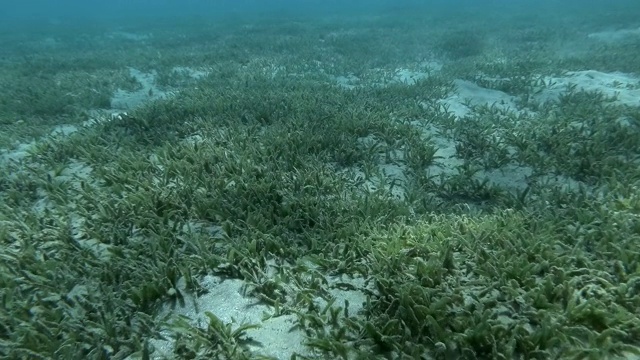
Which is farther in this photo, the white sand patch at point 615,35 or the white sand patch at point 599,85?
the white sand patch at point 615,35

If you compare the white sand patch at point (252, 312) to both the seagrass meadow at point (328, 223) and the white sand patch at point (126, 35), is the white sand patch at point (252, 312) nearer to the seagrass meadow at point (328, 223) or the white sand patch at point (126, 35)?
the seagrass meadow at point (328, 223)

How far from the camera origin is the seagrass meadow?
335 cm

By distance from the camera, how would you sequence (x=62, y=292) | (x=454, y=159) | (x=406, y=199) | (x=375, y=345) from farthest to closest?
(x=454, y=159), (x=406, y=199), (x=62, y=292), (x=375, y=345)

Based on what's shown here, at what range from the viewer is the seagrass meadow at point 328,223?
11.0 ft

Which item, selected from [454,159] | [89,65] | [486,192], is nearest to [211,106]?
[454,159]

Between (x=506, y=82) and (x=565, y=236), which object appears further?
(x=506, y=82)

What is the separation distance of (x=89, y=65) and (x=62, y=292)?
1485 cm

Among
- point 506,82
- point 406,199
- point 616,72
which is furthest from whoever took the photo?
point 616,72

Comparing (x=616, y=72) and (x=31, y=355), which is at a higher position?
(x=616, y=72)

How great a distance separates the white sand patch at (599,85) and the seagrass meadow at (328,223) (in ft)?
0.30

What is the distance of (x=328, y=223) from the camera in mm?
4785

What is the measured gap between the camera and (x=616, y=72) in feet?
40.5

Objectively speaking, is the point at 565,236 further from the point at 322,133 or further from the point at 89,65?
the point at 89,65

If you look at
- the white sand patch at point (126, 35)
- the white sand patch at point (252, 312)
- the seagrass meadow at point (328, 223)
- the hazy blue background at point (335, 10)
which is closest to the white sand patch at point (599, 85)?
the seagrass meadow at point (328, 223)
